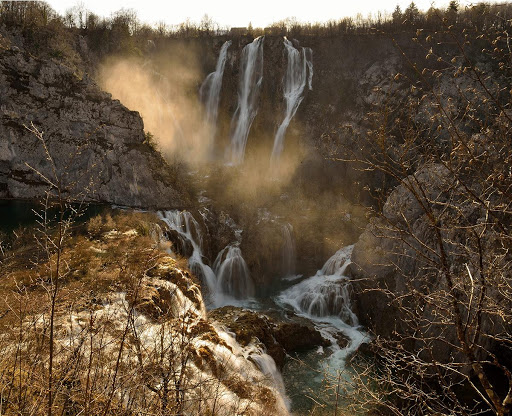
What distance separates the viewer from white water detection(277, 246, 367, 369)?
14684mm

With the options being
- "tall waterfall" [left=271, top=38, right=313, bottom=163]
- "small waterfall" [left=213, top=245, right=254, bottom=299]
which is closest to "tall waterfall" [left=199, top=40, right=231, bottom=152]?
"tall waterfall" [left=271, top=38, right=313, bottom=163]

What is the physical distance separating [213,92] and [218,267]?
2074 centimetres

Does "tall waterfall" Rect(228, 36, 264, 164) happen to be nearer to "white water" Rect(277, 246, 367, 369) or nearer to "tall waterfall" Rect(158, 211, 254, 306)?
"tall waterfall" Rect(158, 211, 254, 306)

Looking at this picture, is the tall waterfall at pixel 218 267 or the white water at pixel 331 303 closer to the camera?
the white water at pixel 331 303

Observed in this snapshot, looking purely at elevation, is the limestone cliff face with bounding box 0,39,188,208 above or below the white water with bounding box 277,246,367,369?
above

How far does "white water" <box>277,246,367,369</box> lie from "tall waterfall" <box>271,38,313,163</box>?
52.2ft

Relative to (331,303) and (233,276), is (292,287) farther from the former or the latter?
(233,276)

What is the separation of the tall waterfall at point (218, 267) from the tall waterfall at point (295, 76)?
14.7m

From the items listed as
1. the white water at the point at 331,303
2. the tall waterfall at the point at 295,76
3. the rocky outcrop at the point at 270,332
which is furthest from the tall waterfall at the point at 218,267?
the tall waterfall at the point at 295,76

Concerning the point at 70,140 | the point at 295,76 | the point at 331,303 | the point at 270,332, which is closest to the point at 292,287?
the point at 331,303

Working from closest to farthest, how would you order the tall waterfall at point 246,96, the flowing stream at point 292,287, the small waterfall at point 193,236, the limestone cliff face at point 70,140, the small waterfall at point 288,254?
1. the flowing stream at point 292,287
2. the small waterfall at point 193,236
3. the small waterfall at point 288,254
4. the limestone cliff face at point 70,140
5. the tall waterfall at point 246,96

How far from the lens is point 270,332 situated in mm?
13242

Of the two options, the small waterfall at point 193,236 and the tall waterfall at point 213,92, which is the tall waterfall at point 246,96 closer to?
the tall waterfall at point 213,92

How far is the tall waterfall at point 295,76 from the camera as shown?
30594 mm
